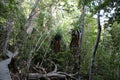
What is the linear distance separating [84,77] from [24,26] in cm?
512

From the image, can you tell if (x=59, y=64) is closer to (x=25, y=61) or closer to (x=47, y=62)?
(x=47, y=62)

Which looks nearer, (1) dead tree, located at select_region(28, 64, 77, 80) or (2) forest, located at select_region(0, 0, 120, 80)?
(2) forest, located at select_region(0, 0, 120, 80)

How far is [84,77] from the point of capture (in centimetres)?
1506

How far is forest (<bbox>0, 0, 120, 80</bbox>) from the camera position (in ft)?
38.1

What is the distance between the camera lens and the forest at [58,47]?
11600 millimetres

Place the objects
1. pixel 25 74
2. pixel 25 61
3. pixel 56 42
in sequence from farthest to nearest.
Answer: pixel 56 42 → pixel 25 61 → pixel 25 74

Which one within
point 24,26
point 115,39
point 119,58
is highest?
point 24,26

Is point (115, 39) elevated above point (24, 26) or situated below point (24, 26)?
below

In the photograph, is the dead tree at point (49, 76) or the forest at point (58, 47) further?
the dead tree at point (49, 76)

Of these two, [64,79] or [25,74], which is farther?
[64,79]

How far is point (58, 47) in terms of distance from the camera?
18.7 meters

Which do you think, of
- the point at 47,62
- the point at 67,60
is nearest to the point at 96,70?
the point at 67,60

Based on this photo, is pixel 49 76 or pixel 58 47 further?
pixel 58 47

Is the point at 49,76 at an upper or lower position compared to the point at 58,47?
lower
